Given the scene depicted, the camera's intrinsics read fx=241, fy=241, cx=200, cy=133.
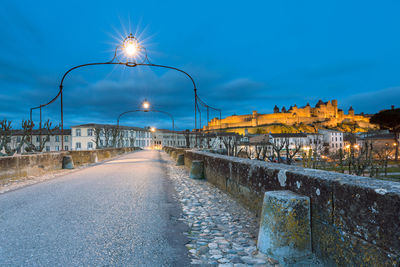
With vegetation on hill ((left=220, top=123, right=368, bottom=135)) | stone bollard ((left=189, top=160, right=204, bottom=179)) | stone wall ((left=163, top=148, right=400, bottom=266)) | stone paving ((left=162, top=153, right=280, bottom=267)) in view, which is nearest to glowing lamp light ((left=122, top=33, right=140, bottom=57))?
stone bollard ((left=189, top=160, right=204, bottom=179))

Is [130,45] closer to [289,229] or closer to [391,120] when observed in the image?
[289,229]

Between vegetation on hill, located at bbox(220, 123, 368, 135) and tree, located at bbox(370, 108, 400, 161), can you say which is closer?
tree, located at bbox(370, 108, 400, 161)

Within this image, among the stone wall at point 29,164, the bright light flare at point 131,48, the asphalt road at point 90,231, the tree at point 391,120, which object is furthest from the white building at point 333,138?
the asphalt road at point 90,231

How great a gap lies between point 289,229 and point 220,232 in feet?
4.30

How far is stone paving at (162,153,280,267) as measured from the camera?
9.32ft

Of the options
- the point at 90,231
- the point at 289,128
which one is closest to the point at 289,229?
the point at 90,231

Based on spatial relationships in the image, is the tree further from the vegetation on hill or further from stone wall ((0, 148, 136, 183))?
stone wall ((0, 148, 136, 183))

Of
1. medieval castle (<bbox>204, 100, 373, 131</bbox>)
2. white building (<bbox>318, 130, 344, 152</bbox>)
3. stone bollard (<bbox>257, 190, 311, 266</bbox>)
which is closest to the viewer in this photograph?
stone bollard (<bbox>257, 190, 311, 266</bbox>)

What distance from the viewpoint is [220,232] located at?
3752 millimetres

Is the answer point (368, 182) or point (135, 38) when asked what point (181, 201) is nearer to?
point (368, 182)

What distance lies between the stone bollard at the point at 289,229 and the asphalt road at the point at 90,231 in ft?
3.44

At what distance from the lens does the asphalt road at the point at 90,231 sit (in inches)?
107

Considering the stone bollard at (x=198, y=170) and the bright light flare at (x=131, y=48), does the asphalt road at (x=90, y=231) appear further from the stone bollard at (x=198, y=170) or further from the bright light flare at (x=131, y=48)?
the bright light flare at (x=131, y=48)

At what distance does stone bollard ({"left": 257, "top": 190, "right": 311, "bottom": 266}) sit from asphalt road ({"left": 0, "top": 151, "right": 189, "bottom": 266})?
1.05 metres
